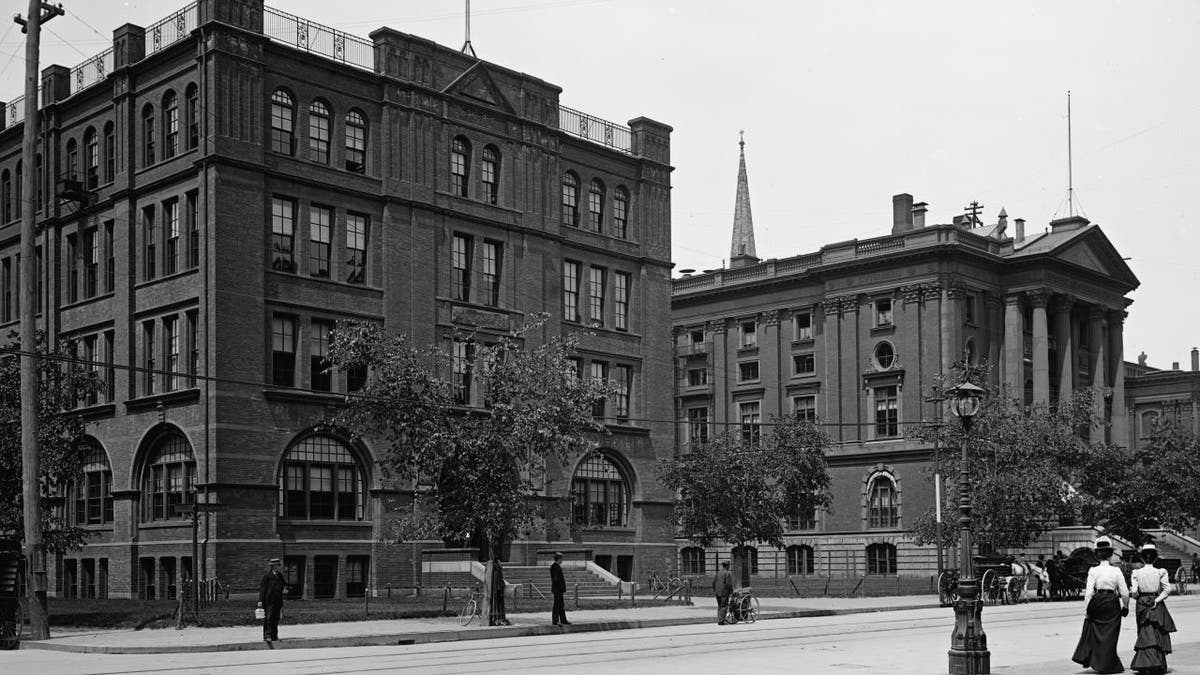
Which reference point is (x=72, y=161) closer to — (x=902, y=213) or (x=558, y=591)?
(x=558, y=591)

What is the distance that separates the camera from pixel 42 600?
3109 cm

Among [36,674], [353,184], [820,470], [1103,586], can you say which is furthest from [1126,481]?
[36,674]

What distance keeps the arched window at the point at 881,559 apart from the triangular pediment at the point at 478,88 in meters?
36.7

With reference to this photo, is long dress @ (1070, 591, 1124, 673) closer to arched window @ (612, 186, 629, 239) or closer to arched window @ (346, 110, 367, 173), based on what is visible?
arched window @ (346, 110, 367, 173)

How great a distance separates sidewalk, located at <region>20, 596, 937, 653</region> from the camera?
1122 inches

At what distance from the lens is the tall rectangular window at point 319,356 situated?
1902 inches

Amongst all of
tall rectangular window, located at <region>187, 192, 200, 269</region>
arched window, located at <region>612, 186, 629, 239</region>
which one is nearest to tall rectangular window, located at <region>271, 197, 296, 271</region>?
tall rectangular window, located at <region>187, 192, 200, 269</region>

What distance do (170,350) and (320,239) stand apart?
247 inches

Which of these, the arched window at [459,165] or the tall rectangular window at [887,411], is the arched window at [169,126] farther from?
the tall rectangular window at [887,411]

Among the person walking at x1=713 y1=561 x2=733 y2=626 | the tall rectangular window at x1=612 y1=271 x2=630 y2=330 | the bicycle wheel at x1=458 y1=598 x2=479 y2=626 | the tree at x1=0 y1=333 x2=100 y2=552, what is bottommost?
the bicycle wheel at x1=458 y1=598 x2=479 y2=626

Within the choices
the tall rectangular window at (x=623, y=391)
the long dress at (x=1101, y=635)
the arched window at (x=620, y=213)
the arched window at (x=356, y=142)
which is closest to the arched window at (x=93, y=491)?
the arched window at (x=356, y=142)

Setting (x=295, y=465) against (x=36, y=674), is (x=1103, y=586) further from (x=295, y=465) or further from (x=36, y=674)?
(x=295, y=465)

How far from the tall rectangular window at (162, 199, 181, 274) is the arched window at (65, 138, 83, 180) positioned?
577 cm

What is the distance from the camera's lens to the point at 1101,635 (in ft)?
66.3
